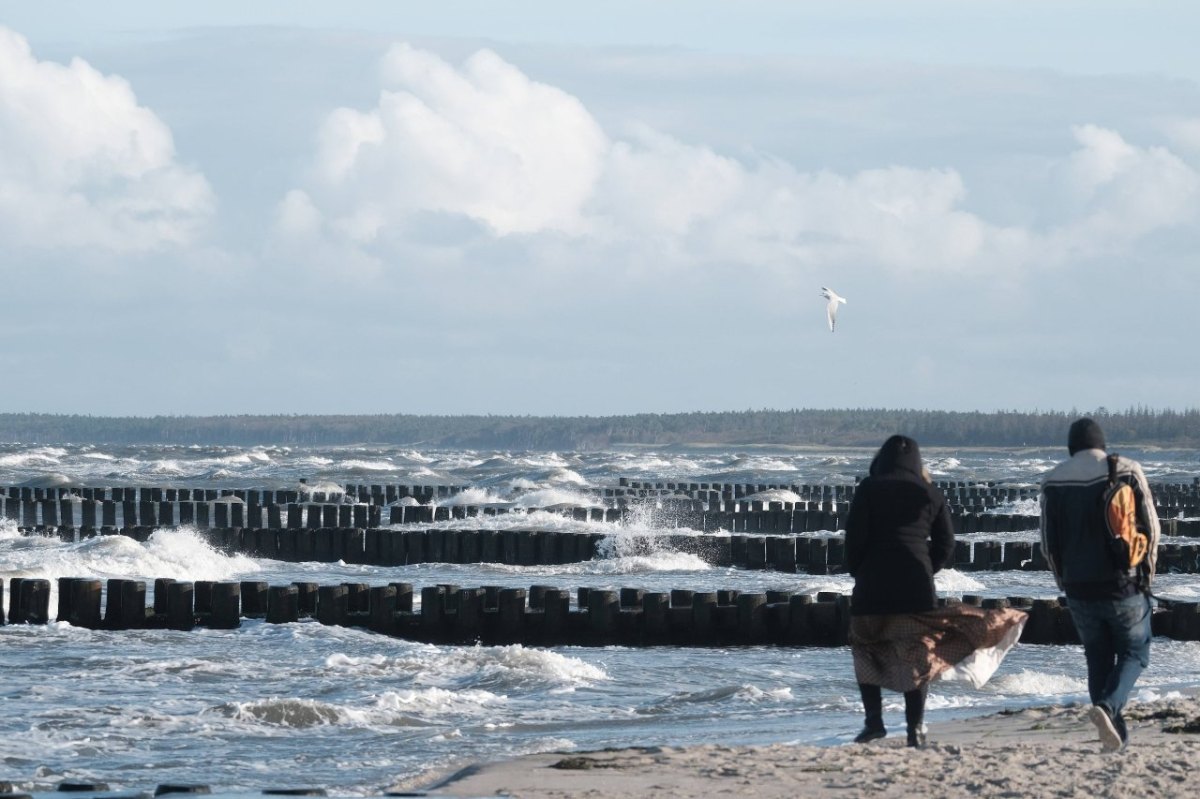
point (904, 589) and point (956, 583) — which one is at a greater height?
point (904, 589)

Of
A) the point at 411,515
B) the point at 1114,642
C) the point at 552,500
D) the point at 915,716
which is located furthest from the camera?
the point at 552,500

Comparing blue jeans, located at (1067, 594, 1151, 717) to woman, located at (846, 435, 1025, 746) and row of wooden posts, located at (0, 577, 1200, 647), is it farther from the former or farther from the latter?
row of wooden posts, located at (0, 577, 1200, 647)

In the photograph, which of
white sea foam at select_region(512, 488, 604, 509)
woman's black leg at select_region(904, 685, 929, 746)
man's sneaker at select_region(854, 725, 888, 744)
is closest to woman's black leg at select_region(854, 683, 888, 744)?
man's sneaker at select_region(854, 725, 888, 744)

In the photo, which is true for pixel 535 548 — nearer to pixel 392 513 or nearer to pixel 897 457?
pixel 392 513

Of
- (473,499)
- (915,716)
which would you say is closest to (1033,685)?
(915,716)

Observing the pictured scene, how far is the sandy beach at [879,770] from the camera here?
7.84 metres

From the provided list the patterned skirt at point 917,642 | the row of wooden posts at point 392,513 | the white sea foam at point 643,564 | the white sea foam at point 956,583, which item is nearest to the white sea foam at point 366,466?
the row of wooden posts at point 392,513

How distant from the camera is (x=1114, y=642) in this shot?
882cm

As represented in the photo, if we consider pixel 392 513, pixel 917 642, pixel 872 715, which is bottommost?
pixel 392 513

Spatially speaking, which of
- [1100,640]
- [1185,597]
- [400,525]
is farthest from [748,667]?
[400,525]

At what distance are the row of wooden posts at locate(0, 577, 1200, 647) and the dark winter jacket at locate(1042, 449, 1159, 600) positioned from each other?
23.2ft

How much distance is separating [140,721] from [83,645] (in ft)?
A: 13.7

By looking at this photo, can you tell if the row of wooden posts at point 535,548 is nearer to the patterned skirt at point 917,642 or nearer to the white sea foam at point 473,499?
the patterned skirt at point 917,642

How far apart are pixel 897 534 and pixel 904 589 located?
28cm
